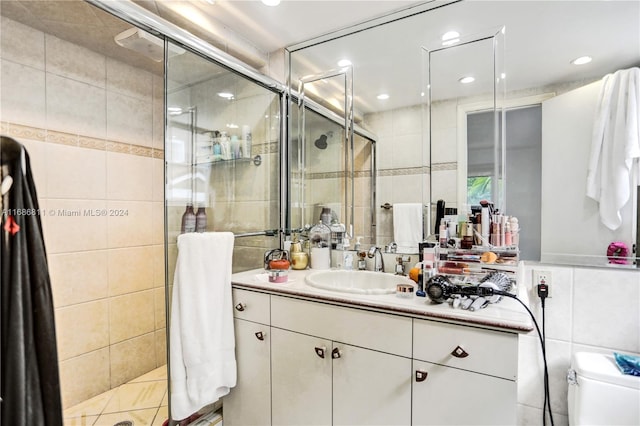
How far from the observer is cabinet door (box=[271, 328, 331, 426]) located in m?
1.34

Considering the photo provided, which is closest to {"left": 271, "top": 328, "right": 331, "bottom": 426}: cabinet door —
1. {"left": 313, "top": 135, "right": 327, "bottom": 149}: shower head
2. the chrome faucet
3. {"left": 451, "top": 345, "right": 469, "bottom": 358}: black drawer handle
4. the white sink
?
the white sink

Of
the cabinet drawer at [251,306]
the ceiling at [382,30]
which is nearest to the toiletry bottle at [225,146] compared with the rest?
the ceiling at [382,30]

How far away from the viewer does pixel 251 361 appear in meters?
1.55

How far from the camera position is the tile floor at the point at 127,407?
1756mm

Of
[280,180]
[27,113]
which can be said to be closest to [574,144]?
[280,180]

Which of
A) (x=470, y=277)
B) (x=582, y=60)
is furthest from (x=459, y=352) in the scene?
(x=582, y=60)

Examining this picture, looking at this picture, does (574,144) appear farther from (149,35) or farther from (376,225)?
(149,35)

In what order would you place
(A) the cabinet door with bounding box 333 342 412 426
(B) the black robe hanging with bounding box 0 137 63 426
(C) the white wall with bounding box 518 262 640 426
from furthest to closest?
(C) the white wall with bounding box 518 262 640 426 → (A) the cabinet door with bounding box 333 342 412 426 → (B) the black robe hanging with bounding box 0 137 63 426

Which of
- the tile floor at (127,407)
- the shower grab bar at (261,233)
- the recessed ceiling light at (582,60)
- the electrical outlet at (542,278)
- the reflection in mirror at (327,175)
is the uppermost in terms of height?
the recessed ceiling light at (582,60)

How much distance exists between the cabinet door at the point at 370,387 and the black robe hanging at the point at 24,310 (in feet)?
3.18

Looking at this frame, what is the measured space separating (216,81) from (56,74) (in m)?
0.86

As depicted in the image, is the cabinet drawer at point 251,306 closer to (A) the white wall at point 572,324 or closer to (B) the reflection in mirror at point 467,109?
(B) the reflection in mirror at point 467,109

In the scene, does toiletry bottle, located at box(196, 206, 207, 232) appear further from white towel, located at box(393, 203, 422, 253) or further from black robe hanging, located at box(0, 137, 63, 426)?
white towel, located at box(393, 203, 422, 253)

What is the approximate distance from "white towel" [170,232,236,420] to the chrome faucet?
2.64 ft
